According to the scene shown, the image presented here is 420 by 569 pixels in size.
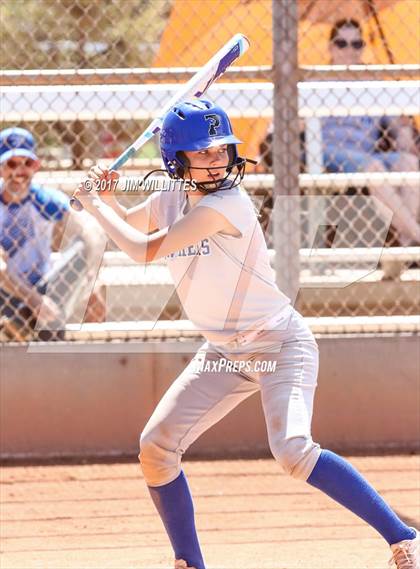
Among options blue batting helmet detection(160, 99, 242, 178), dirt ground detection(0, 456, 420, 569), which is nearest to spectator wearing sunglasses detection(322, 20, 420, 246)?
dirt ground detection(0, 456, 420, 569)

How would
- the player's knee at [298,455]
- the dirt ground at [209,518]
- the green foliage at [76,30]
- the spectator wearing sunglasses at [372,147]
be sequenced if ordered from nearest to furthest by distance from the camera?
the player's knee at [298,455], the dirt ground at [209,518], the spectator wearing sunglasses at [372,147], the green foliage at [76,30]

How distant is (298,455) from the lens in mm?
3475

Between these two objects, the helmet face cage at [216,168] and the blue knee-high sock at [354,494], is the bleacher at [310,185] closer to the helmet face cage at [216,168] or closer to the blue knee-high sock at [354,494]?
the helmet face cage at [216,168]

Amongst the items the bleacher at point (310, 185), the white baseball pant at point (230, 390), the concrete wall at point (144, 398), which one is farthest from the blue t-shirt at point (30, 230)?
the white baseball pant at point (230, 390)

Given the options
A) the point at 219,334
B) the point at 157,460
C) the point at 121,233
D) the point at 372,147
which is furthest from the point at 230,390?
the point at 372,147

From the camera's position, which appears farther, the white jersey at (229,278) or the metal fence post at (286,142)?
the metal fence post at (286,142)

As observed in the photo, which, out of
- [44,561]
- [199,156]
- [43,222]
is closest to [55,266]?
[43,222]

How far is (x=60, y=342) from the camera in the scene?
5.95 metres

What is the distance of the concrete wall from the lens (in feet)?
19.2

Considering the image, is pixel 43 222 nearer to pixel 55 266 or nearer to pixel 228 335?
pixel 55 266

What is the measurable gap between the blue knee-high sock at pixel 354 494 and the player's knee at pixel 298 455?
25 mm

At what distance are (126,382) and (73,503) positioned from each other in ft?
3.11

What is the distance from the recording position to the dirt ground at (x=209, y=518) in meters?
4.17

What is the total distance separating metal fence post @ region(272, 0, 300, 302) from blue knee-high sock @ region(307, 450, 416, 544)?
93.2 inches
